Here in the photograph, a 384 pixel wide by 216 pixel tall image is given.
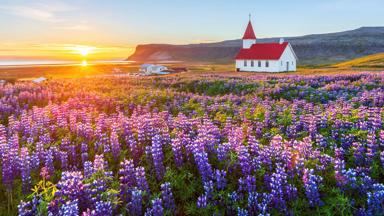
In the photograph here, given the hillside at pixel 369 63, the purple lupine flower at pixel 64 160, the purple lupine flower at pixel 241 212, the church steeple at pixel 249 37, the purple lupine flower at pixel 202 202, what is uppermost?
the church steeple at pixel 249 37

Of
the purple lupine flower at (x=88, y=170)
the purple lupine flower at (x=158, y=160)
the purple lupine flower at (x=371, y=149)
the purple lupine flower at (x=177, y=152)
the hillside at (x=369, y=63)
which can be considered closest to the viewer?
the purple lupine flower at (x=88, y=170)

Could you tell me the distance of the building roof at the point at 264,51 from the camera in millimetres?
69938

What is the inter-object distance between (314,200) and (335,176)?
626 mm

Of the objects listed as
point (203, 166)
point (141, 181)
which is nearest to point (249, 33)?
point (203, 166)

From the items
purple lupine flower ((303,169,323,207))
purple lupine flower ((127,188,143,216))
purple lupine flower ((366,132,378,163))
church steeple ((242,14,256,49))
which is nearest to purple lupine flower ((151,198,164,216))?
purple lupine flower ((127,188,143,216))

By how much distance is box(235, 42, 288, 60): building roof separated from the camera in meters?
69.9

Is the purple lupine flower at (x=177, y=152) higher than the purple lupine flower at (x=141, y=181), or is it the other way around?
the purple lupine flower at (x=177, y=152)

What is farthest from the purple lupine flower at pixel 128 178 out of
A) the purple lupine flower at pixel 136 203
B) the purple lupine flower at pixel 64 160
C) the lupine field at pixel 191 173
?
the purple lupine flower at pixel 64 160

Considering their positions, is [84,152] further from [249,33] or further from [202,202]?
[249,33]

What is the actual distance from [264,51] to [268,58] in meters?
2.87

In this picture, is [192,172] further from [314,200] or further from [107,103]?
[107,103]

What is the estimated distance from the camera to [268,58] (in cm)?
7075

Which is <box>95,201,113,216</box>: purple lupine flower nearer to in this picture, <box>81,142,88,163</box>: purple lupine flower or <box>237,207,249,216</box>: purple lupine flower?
<box>237,207,249,216</box>: purple lupine flower

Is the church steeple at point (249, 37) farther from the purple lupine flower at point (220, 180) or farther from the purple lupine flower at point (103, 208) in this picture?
the purple lupine flower at point (103, 208)
